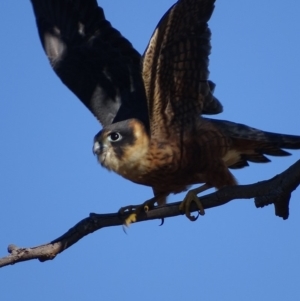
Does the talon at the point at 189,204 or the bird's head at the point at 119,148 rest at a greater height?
the bird's head at the point at 119,148

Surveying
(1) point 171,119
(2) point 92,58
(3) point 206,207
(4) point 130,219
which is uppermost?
(2) point 92,58

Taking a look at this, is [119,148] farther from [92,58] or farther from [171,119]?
[92,58]

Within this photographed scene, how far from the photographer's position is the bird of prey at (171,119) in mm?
5840

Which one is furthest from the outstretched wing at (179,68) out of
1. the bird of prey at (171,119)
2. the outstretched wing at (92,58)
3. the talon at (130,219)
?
the talon at (130,219)

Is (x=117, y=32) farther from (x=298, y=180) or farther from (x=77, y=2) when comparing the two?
(x=298, y=180)

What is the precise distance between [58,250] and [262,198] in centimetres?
132

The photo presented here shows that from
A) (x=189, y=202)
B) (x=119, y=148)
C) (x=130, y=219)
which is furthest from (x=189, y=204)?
(x=119, y=148)

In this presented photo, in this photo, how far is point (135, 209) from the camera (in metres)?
6.07

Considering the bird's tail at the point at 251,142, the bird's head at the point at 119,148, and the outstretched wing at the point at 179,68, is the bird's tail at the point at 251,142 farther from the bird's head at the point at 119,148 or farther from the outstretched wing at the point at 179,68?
the bird's head at the point at 119,148

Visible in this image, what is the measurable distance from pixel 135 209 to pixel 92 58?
1.74m

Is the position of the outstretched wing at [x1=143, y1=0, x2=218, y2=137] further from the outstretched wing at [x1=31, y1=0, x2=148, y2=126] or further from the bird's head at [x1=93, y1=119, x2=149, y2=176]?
the outstretched wing at [x1=31, y1=0, x2=148, y2=126]

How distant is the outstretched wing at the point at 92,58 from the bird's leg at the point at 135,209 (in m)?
0.81

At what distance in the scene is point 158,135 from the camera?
20.2 feet

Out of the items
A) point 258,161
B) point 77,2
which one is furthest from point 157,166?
point 77,2
